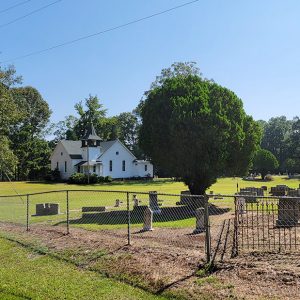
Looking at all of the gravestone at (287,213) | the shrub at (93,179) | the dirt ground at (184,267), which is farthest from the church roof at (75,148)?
the dirt ground at (184,267)

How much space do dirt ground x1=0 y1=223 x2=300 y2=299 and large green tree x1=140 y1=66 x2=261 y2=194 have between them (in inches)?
475

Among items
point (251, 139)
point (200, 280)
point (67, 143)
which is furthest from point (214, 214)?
point (67, 143)

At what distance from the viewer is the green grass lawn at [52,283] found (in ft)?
25.7

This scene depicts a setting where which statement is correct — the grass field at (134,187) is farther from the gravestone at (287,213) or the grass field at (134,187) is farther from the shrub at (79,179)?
the gravestone at (287,213)

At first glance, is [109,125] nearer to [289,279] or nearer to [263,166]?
[263,166]

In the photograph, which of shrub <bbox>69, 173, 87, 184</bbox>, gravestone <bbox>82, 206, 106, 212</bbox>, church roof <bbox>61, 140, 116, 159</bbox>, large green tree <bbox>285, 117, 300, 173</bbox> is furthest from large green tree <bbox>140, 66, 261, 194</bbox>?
large green tree <bbox>285, 117, 300, 173</bbox>

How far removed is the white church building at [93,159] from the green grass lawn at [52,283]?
6002 cm

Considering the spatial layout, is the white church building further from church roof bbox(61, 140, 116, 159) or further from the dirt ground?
the dirt ground

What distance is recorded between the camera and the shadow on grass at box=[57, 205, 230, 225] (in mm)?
18953

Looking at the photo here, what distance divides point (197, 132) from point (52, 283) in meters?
16.4

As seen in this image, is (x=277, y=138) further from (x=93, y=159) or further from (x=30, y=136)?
(x=30, y=136)

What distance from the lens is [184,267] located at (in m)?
8.52

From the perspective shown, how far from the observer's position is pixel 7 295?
8.11 meters

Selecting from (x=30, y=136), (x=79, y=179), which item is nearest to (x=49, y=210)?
(x=79, y=179)
